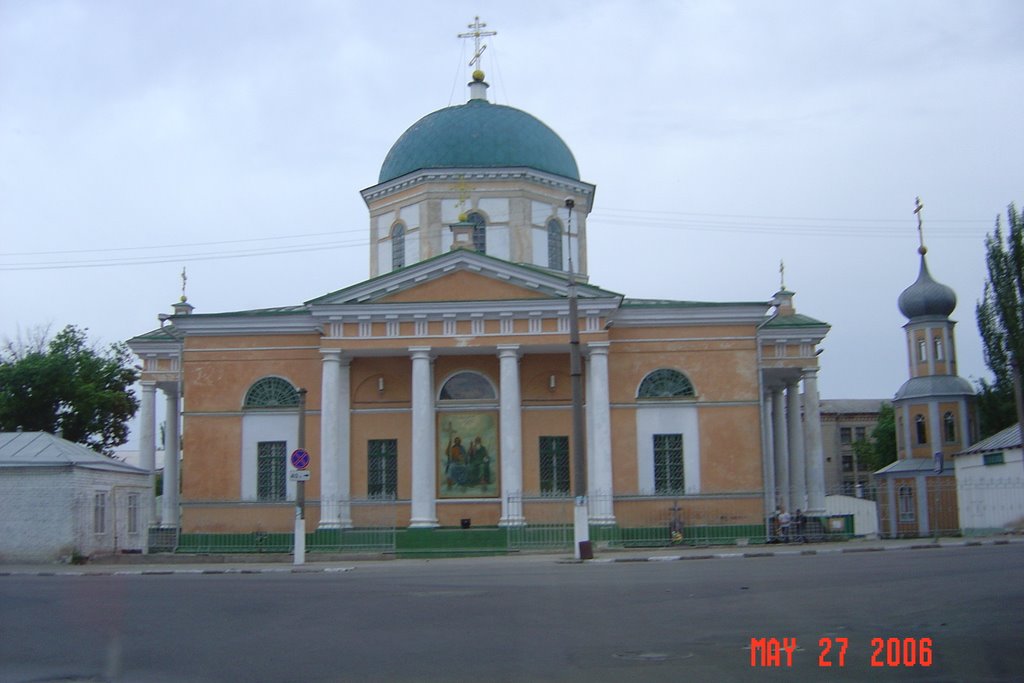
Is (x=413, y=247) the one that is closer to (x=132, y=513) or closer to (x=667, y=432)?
(x=667, y=432)

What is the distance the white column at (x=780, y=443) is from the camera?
3626cm

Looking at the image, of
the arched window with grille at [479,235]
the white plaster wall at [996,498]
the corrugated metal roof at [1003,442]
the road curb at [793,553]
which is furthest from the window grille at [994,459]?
the arched window with grille at [479,235]

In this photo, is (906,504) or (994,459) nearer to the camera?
(994,459)

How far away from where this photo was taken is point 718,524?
2992 centimetres

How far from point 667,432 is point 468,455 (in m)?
5.73

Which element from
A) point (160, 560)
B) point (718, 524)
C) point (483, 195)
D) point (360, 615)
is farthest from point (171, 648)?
point (483, 195)

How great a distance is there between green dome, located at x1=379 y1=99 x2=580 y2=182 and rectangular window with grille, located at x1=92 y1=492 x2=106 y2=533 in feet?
43.8

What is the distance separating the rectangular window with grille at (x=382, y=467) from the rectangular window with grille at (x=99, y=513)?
716 cm

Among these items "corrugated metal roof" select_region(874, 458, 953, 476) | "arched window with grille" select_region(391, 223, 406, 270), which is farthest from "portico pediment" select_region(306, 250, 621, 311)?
"corrugated metal roof" select_region(874, 458, 953, 476)

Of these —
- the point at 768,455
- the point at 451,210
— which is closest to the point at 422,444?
the point at 451,210

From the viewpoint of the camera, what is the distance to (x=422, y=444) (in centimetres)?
2939

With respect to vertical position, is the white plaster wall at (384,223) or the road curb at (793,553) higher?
the white plaster wall at (384,223)

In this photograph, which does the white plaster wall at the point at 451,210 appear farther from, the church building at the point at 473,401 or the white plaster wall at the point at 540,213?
the white plaster wall at the point at 540,213

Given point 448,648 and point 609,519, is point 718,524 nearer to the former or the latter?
point 609,519
